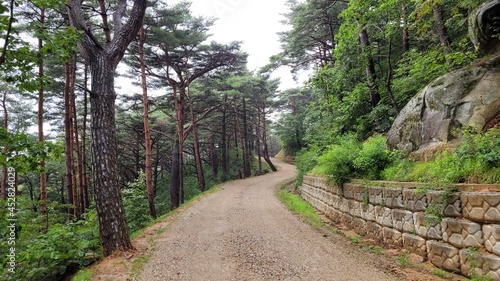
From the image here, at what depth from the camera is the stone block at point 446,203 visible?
11.5 ft

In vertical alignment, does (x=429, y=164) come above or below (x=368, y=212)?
above

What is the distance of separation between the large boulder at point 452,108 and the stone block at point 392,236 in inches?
65.8

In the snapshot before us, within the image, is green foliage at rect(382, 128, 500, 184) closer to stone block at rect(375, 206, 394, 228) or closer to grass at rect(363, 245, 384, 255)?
stone block at rect(375, 206, 394, 228)

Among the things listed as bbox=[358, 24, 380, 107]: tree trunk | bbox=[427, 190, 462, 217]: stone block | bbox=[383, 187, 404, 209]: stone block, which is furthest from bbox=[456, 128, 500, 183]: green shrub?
bbox=[358, 24, 380, 107]: tree trunk

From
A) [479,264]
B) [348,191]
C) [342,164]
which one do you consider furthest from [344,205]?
[479,264]

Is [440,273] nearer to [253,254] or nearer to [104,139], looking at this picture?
[253,254]

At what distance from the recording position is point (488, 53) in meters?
5.59

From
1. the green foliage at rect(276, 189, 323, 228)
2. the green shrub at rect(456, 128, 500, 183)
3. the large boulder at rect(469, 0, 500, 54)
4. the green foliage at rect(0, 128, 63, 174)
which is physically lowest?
the green foliage at rect(276, 189, 323, 228)

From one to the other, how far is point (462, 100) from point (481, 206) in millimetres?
2739

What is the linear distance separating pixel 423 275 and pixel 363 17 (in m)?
6.75

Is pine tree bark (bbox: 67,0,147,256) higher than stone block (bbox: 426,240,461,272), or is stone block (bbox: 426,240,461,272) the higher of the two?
pine tree bark (bbox: 67,0,147,256)

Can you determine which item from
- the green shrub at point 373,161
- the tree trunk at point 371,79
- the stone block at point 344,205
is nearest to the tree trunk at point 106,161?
the stone block at point 344,205

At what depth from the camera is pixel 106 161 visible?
5.17 m

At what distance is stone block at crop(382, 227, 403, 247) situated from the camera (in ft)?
15.3
